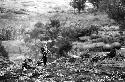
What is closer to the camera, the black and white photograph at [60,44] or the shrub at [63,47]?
the black and white photograph at [60,44]

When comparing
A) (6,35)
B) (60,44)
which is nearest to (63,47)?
(60,44)

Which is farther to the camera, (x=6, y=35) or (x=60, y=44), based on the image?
(x=6, y=35)

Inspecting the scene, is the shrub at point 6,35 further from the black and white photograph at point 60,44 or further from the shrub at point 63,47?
the shrub at point 63,47

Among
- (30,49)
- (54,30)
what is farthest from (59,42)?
(54,30)

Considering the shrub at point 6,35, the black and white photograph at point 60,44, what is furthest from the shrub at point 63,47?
the shrub at point 6,35

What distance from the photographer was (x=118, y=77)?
19.9 metres

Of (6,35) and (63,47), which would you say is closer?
(63,47)

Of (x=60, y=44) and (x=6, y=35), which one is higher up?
(x=60, y=44)

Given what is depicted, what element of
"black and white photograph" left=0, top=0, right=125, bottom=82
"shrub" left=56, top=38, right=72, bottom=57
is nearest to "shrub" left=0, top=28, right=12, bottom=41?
"black and white photograph" left=0, top=0, right=125, bottom=82

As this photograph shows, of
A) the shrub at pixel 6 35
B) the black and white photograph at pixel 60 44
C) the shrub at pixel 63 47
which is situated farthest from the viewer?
the shrub at pixel 6 35

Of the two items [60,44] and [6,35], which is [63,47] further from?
[6,35]

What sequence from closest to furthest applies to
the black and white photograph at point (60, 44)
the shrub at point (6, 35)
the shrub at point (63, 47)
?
the black and white photograph at point (60, 44) → the shrub at point (63, 47) → the shrub at point (6, 35)

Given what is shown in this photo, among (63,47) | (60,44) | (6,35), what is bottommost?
(6,35)

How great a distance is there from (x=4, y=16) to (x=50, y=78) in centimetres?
4026
